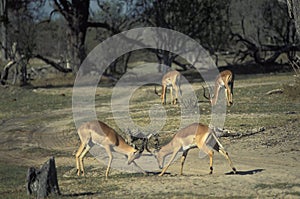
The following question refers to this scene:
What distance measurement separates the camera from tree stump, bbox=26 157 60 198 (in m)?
9.88

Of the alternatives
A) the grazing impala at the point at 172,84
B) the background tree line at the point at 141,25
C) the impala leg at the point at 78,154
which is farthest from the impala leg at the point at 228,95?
the background tree line at the point at 141,25

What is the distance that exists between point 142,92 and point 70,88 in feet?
18.6

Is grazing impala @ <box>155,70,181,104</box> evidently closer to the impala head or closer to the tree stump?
the impala head

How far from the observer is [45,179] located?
32.5 feet

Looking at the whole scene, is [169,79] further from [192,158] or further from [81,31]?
[81,31]

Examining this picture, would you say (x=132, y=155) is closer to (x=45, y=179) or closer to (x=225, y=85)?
(x=45, y=179)

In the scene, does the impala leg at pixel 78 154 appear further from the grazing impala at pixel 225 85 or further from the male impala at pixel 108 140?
the grazing impala at pixel 225 85

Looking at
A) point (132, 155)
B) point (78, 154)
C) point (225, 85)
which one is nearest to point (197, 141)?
point (132, 155)

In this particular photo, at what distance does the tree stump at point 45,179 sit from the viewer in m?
9.88

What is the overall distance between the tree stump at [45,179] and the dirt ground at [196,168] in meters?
0.34

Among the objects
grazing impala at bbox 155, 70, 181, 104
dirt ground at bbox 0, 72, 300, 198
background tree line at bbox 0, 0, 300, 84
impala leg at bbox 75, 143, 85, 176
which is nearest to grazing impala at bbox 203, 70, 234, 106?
dirt ground at bbox 0, 72, 300, 198

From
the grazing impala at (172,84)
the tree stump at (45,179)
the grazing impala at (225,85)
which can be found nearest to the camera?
the tree stump at (45,179)

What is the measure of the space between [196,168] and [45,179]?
10.3ft

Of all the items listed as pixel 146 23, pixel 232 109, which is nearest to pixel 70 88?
pixel 146 23
